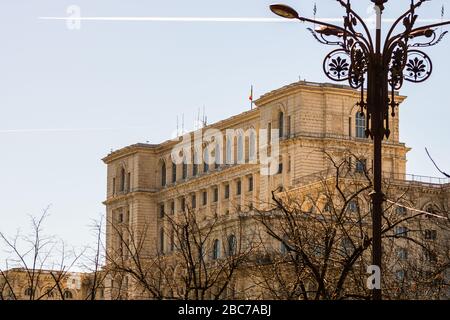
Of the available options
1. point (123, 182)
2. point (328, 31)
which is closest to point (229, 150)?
point (123, 182)

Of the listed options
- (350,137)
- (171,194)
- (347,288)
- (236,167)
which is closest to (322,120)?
(350,137)

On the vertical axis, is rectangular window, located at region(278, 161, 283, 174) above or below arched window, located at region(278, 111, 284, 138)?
below

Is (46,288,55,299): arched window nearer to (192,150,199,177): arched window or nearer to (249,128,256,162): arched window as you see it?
(249,128,256,162): arched window

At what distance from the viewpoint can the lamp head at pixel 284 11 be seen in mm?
20062

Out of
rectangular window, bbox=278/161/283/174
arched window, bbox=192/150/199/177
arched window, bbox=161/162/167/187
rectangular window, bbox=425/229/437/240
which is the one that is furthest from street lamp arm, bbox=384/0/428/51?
arched window, bbox=161/162/167/187

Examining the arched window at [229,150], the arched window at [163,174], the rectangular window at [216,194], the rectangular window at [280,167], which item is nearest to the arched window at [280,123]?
the rectangular window at [280,167]

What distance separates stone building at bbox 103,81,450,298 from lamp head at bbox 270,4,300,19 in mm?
68492

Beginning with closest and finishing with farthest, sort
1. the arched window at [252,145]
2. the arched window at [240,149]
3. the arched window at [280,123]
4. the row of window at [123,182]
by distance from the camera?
the arched window at [280,123] < the arched window at [252,145] < the arched window at [240,149] < the row of window at [123,182]

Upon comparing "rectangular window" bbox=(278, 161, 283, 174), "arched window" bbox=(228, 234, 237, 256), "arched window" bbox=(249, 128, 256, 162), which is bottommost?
"arched window" bbox=(228, 234, 237, 256)

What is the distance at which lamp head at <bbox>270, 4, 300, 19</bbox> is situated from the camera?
20.1 m

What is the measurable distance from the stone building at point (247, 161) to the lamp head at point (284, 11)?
225 feet

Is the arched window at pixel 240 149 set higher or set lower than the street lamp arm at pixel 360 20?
higher

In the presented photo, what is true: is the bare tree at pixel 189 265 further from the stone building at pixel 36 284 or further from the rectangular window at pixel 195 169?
the rectangular window at pixel 195 169
